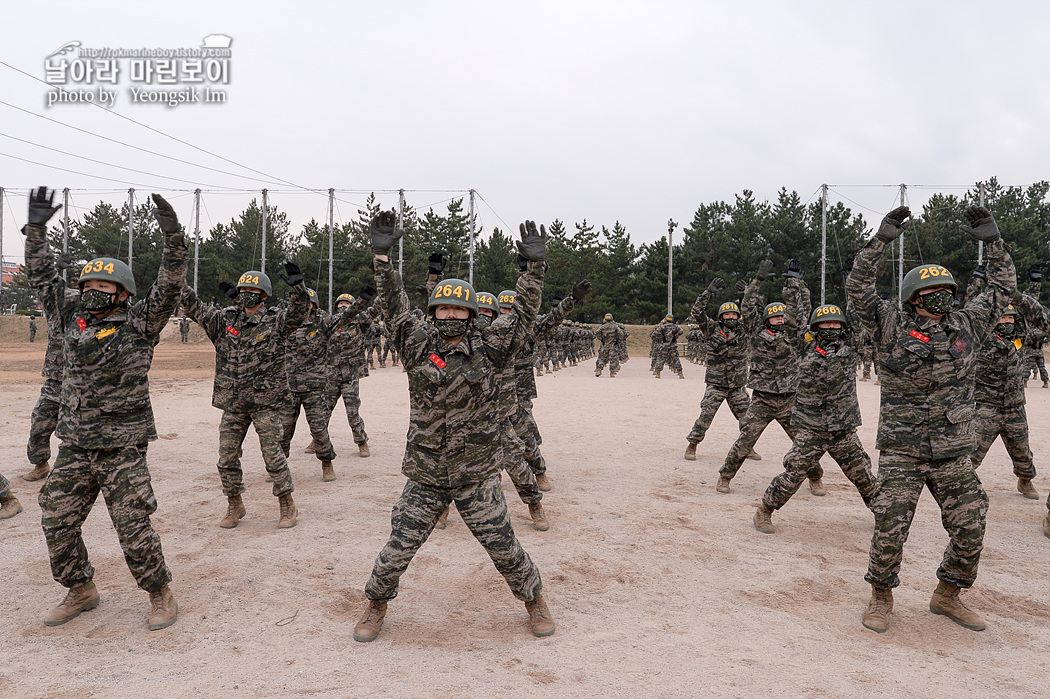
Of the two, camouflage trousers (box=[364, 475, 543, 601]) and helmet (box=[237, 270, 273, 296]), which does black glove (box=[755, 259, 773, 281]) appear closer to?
camouflage trousers (box=[364, 475, 543, 601])

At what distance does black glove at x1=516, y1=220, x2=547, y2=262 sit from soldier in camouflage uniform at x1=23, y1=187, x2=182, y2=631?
2.30 m

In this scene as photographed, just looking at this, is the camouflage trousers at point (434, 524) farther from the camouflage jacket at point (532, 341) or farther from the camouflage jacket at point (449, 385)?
the camouflage jacket at point (532, 341)

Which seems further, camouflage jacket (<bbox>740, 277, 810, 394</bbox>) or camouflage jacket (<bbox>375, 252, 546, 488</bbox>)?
camouflage jacket (<bbox>740, 277, 810, 394</bbox>)

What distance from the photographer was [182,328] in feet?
139

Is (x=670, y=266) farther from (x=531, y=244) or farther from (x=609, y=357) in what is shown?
(x=531, y=244)

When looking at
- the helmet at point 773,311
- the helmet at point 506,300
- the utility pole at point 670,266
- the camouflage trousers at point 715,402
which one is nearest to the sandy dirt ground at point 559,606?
the camouflage trousers at point 715,402

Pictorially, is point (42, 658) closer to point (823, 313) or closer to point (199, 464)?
point (199, 464)

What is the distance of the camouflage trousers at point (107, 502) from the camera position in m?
4.12

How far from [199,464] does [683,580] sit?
7108 mm

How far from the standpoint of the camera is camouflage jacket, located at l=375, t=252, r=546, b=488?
3.99 m

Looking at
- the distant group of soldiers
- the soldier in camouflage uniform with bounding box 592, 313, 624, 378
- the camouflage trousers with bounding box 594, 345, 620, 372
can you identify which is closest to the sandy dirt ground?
the distant group of soldiers

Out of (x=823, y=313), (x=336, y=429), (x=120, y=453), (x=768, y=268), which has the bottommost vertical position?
(x=336, y=429)

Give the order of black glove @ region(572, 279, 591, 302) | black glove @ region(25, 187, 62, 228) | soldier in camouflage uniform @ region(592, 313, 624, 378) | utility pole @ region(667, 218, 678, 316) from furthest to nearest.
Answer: utility pole @ region(667, 218, 678, 316) → soldier in camouflage uniform @ region(592, 313, 624, 378) → black glove @ region(572, 279, 591, 302) → black glove @ region(25, 187, 62, 228)

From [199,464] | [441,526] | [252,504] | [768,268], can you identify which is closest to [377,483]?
[252,504]
